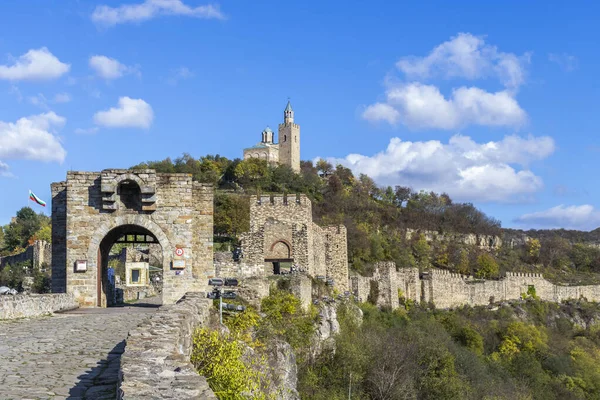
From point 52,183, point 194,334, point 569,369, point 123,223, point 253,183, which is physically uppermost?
point 253,183

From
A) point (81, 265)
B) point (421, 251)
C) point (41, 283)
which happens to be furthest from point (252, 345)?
point (421, 251)

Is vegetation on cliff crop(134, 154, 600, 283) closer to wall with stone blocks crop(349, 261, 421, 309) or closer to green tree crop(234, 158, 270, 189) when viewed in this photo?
green tree crop(234, 158, 270, 189)

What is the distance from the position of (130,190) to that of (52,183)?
2.52 meters

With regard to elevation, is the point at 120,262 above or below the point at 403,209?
below

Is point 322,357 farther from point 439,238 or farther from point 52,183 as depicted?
point 439,238

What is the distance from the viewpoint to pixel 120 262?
1544 inches

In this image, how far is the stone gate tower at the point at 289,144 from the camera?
367 ft

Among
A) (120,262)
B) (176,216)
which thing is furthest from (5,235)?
(176,216)

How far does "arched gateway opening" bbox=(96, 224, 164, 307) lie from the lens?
2039cm

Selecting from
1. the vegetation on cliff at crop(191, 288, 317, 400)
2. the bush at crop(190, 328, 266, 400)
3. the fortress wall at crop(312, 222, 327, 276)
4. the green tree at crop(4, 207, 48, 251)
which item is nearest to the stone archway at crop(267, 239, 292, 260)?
the fortress wall at crop(312, 222, 327, 276)

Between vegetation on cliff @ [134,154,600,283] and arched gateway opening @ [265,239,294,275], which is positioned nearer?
arched gateway opening @ [265,239,294,275]

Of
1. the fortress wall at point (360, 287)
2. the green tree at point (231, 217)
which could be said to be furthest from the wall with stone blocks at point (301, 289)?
the green tree at point (231, 217)

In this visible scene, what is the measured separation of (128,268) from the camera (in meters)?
38.2

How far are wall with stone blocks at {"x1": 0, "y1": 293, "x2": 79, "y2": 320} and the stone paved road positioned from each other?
45 cm
